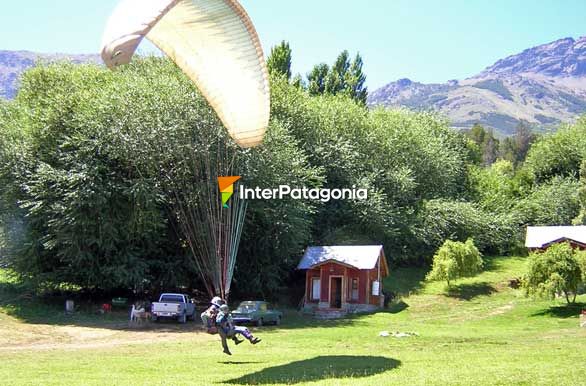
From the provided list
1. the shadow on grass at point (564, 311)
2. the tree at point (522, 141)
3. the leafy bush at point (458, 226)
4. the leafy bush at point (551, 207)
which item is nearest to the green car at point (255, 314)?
the shadow on grass at point (564, 311)

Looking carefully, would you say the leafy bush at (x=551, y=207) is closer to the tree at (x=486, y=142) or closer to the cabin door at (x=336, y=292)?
the cabin door at (x=336, y=292)

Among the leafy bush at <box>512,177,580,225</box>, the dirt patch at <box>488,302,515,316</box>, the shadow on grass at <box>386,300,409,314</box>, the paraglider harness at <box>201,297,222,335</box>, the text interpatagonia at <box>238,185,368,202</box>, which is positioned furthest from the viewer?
the leafy bush at <box>512,177,580,225</box>

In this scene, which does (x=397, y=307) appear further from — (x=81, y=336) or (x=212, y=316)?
(x=212, y=316)

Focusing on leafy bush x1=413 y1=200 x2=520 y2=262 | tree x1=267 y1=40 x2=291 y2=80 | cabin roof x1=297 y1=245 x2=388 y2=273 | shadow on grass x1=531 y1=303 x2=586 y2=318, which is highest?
tree x1=267 y1=40 x2=291 y2=80

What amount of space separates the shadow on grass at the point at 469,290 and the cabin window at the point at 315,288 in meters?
7.23

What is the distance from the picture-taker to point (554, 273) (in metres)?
27.5

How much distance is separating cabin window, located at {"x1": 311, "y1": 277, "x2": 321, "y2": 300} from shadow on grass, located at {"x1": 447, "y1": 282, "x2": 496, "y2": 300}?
7233mm

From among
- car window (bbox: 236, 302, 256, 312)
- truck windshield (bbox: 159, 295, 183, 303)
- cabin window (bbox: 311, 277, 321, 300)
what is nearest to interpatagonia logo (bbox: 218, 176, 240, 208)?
car window (bbox: 236, 302, 256, 312)

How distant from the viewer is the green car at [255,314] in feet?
84.4

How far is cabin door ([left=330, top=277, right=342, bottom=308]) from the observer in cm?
3316

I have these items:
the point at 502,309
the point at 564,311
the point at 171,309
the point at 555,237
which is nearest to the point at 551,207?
the point at 555,237

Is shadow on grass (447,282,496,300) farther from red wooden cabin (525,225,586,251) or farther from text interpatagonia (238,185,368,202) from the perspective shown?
text interpatagonia (238,185,368,202)

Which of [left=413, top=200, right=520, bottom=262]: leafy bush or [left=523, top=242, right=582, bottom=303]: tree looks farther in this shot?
[left=413, top=200, right=520, bottom=262]: leafy bush

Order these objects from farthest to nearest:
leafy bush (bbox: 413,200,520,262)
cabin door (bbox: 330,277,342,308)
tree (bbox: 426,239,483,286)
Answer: leafy bush (bbox: 413,200,520,262), tree (bbox: 426,239,483,286), cabin door (bbox: 330,277,342,308)
